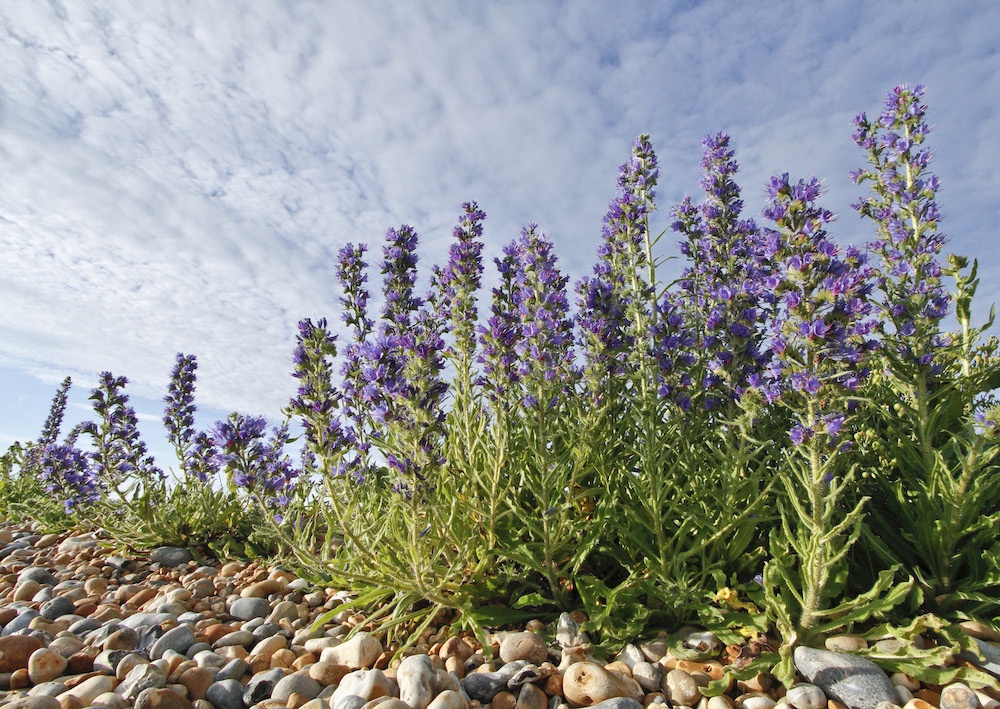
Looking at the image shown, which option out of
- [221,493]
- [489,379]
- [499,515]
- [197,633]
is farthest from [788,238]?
[221,493]

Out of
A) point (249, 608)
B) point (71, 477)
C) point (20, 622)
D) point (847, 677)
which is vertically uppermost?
point (71, 477)

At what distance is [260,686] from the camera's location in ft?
9.74

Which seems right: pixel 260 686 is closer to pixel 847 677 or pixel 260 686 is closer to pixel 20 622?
pixel 20 622

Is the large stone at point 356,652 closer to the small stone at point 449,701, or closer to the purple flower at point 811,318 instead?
the small stone at point 449,701

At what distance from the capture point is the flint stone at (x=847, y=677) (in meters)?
2.66

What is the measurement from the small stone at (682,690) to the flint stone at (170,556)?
4780 millimetres

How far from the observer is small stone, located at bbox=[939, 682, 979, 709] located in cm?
260

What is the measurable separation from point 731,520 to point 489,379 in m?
1.71

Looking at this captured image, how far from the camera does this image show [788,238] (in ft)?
9.98

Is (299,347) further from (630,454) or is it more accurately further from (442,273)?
(630,454)

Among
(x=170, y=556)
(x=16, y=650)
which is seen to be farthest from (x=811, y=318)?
(x=170, y=556)

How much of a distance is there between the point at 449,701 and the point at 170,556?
13.6ft

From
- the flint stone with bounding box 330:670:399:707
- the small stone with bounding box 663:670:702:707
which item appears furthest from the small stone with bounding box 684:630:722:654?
the flint stone with bounding box 330:670:399:707

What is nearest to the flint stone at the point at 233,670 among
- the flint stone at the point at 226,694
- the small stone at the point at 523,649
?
the flint stone at the point at 226,694
